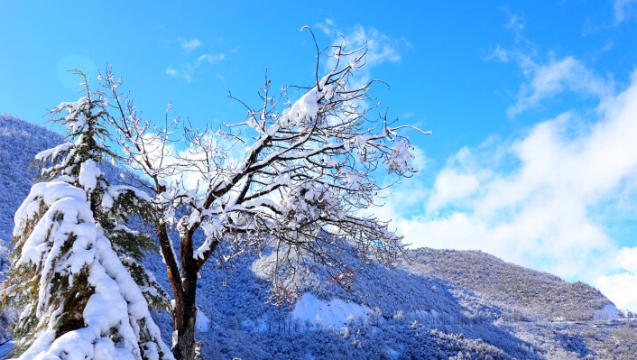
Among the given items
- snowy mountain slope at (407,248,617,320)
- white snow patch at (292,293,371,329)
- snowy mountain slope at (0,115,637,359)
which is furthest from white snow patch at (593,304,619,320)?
white snow patch at (292,293,371,329)

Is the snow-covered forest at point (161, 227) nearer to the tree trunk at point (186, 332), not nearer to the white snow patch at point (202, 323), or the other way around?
the tree trunk at point (186, 332)

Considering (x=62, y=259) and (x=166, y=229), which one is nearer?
(x=62, y=259)

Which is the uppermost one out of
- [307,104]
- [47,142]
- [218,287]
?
[47,142]

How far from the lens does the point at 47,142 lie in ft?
159

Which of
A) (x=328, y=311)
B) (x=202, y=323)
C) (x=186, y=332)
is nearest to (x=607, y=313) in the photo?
(x=328, y=311)

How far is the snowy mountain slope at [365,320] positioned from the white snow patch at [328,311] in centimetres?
9

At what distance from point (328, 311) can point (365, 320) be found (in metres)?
3.31

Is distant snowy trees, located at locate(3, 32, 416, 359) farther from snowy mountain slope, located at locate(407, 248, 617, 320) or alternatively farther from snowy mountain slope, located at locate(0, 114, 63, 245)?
snowy mountain slope, located at locate(407, 248, 617, 320)

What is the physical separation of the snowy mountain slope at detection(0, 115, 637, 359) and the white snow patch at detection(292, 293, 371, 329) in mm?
89

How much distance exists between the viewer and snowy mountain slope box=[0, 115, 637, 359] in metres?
26.6

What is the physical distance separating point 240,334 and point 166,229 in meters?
23.8

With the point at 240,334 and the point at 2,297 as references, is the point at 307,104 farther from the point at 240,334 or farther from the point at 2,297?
the point at 240,334

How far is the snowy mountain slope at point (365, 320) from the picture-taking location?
2659cm

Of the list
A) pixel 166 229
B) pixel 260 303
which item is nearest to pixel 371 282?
pixel 260 303
